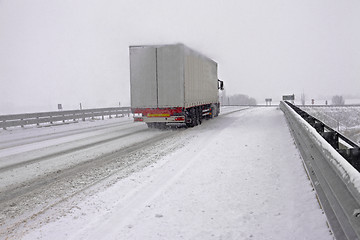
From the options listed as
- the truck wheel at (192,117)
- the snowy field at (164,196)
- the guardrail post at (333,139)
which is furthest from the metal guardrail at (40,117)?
the guardrail post at (333,139)

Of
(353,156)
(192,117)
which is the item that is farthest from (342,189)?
(192,117)

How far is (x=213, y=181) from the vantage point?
517cm

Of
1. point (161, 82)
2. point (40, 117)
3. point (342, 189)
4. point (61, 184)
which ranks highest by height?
point (161, 82)

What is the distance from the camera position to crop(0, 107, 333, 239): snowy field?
3.46 m

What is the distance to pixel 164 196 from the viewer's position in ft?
14.9

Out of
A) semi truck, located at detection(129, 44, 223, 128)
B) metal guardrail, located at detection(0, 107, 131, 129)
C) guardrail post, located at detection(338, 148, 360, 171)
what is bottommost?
metal guardrail, located at detection(0, 107, 131, 129)

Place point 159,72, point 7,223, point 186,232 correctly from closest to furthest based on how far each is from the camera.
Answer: point 186,232 < point 7,223 < point 159,72

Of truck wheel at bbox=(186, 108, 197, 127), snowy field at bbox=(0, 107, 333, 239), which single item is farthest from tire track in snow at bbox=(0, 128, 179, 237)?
truck wheel at bbox=(186, 108, 197, 127)

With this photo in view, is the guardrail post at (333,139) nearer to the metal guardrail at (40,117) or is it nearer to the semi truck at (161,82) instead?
the semi truck at (161,82)

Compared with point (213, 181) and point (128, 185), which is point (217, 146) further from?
point (128, 185)

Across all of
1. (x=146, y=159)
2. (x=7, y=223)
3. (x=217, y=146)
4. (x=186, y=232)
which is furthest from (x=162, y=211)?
(x=217, y=146)

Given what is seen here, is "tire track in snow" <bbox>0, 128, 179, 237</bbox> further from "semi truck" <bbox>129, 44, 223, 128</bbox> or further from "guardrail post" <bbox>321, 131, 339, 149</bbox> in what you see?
"semi truck" <bbox>129, 44, 223, 128</bbox>

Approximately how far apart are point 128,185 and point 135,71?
9.33 meters

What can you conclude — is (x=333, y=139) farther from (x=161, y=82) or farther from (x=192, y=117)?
(x=192, y=117)
